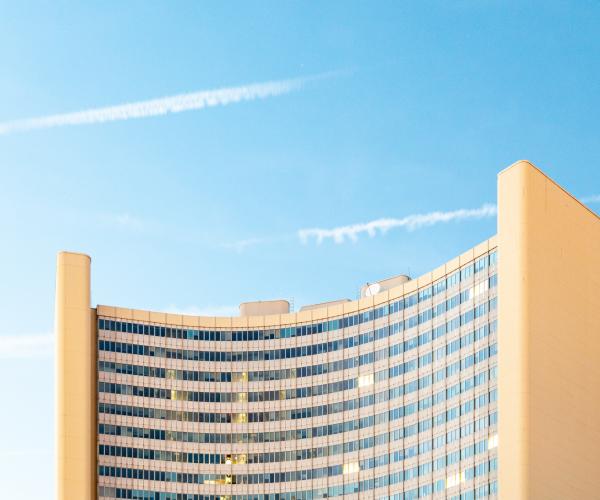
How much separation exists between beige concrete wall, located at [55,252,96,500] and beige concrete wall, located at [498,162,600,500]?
66323 mm

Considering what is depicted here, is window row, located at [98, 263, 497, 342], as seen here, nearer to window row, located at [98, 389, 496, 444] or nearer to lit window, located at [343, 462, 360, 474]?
window row, located at [98, 389, 496, 444]

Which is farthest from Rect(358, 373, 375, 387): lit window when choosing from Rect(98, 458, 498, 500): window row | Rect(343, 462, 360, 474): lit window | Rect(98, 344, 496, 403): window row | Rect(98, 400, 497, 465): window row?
Rect(98, 458, 498, 500): window row

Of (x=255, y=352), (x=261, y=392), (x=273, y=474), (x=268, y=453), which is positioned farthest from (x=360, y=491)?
(x=255, y=352)

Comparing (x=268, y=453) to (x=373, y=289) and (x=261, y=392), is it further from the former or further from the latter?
(x=373, y=289)

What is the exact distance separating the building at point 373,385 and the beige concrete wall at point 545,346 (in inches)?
10.0

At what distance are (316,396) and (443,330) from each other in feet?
101

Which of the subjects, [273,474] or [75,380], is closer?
[75,380]

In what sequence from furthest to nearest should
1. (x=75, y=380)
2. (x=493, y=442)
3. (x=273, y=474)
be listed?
(x=273, y=474)
(x=75, y=380)
(x=493, y=442)

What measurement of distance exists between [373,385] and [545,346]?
3652 centimetres

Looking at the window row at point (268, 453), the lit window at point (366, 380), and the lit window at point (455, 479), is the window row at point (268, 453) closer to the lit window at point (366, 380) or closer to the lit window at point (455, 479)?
the lit window at point (455, 479)

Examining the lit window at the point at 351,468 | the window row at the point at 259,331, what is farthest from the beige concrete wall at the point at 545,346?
the lit window at the point at 351,468

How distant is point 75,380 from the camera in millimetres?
184500

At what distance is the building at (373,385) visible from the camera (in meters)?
152

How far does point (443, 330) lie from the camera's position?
16812 cm
